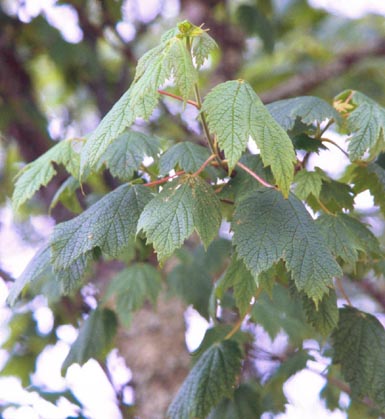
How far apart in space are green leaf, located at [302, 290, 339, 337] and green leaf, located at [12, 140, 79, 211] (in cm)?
48

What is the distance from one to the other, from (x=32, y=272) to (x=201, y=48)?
494 mm

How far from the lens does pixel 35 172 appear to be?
1.22m

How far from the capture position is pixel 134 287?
163cm

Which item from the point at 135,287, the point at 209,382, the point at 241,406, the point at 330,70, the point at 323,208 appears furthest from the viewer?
the point at 330,70

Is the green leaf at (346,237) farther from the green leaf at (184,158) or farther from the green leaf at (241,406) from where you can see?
the green leaf at (241,406)

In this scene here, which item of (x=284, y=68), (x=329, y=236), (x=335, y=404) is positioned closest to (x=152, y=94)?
(x=329, y=236)

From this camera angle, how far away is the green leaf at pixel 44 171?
46.9 inches

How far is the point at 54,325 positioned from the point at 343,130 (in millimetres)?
1213

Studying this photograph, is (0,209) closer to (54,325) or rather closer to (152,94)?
(54,325)

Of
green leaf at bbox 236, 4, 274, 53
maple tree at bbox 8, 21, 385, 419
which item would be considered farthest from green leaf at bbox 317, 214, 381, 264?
green leaf at bbox 236, 4, 274, 53

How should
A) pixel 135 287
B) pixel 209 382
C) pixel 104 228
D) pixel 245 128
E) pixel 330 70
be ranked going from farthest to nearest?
pixel 330 70 → pixel 135 287 → pixel 209 382 → pixel 104 228 → pixel 245 128

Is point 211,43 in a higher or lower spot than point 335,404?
higher

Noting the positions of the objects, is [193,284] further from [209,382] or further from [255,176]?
[255,176]

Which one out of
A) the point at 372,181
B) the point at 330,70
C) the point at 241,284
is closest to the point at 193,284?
the point at 241,284
